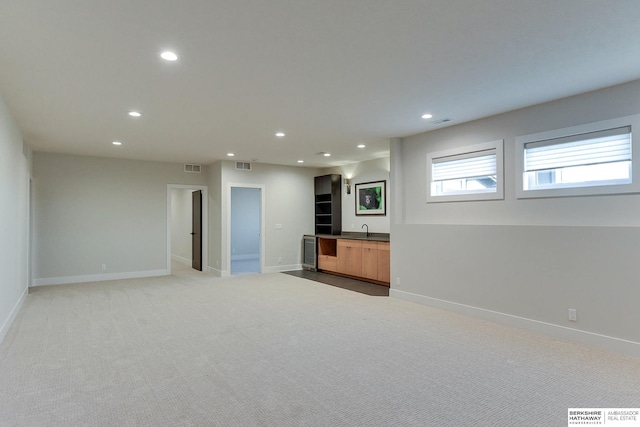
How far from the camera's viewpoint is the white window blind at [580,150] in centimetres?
363

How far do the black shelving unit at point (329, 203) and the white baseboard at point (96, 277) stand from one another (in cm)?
386

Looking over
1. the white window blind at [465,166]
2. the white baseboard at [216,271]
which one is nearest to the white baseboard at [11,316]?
the white baseboard at [216,271]

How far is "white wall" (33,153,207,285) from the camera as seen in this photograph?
7.03 meters

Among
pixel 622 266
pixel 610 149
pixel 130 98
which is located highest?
pixel 130 98

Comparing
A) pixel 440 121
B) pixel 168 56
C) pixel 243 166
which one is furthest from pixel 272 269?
pixel 168 56

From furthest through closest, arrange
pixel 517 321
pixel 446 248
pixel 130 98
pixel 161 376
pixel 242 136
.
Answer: pixel 242 136 → pixel 446 248 → pixel 517 321 → pixel 130 98 → pixel 161 376

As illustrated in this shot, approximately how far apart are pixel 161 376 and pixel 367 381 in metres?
1.68

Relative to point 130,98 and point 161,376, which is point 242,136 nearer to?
point 130,98

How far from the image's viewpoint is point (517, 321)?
4.26m

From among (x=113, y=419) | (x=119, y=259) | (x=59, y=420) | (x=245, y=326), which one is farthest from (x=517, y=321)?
(x=119, y=259)

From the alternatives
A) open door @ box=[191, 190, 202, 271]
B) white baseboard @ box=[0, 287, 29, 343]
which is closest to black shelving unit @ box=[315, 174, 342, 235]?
open door @ box=[191, 190, 202, 271]

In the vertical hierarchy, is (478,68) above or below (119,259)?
above

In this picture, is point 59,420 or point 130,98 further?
point 130,98

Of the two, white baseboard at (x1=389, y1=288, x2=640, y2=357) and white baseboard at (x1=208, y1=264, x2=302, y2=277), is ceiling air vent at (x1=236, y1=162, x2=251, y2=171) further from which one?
white baseboard at (x1=389, y1=288, x2=640, y2=357)
